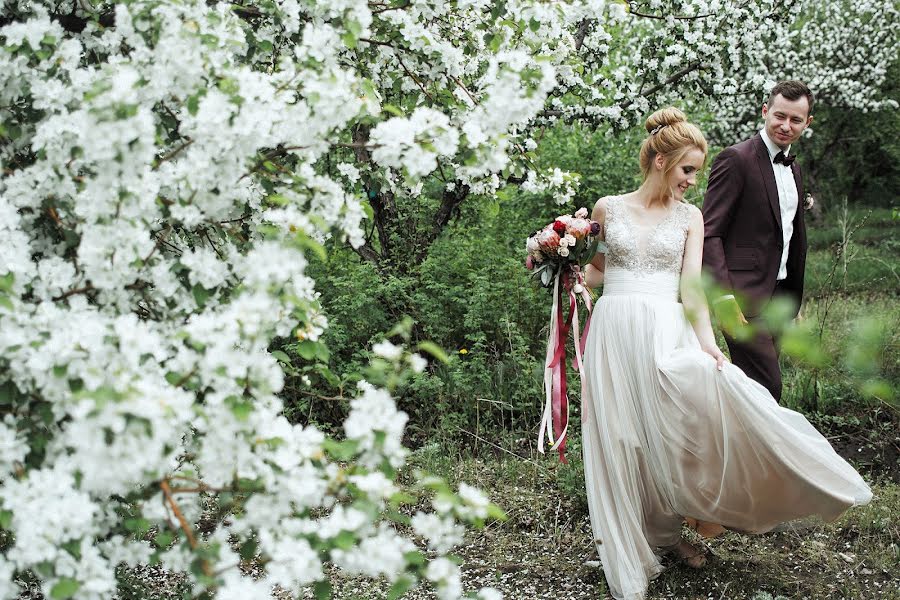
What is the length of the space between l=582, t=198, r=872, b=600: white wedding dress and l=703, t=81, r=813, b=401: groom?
0.62 meters

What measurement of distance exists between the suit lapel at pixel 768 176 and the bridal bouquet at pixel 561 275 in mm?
1060

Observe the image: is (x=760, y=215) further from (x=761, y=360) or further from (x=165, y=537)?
(x=165, y=537)

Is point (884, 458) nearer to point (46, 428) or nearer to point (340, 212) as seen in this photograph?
point (340, 212)

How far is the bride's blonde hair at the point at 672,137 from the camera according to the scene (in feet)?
12.4

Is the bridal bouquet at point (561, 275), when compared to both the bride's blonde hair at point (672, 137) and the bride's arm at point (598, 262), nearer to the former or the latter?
the bride's arm at point (598, 262)

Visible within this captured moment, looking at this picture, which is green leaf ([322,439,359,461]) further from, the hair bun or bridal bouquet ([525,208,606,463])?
the hair bun

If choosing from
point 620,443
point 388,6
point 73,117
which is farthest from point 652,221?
point 73,117

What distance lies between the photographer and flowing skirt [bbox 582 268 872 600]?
135 inches

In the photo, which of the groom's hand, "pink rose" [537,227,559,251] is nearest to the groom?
"pink rose" [537,227,559,251]

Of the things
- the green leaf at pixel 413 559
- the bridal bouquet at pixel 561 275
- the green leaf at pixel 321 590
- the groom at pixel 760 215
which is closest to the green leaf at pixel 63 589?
the green leaf at pixel 321 590

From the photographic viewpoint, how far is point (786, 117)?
14.4 ft

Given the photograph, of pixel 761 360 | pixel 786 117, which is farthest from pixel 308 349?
pixel 786 117

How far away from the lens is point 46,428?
6.38 ft

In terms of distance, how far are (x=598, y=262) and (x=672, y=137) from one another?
2.49 feet
